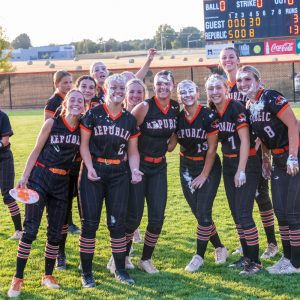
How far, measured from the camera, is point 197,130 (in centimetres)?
605

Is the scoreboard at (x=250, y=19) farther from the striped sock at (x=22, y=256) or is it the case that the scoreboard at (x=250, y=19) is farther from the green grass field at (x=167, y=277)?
the striped sock at (x=22, y=256)

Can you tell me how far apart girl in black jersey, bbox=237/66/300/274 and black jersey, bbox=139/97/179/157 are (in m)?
0.75

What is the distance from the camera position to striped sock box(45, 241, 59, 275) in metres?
5.84

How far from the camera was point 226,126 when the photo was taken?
19.8 ft

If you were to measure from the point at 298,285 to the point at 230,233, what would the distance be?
1968mm

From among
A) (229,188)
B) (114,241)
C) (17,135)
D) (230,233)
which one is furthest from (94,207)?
(17,135)

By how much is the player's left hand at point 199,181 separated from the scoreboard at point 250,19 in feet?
60.9

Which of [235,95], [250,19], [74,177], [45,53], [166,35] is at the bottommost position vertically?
[74,177]

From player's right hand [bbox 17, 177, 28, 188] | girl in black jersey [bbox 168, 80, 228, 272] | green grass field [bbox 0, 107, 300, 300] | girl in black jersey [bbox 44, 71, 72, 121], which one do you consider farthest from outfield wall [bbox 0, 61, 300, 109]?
player's right hand [bbox 17, 177, 28, 188]

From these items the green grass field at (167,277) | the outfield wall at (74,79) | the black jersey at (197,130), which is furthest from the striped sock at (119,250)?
the outfield wall at (74,79)

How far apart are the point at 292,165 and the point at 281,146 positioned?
0.28 m

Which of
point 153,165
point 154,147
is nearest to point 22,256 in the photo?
point 153,165

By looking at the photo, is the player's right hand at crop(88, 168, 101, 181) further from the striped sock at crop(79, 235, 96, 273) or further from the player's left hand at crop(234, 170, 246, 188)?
the player's left hand at crop(234, 170, 246, 188)

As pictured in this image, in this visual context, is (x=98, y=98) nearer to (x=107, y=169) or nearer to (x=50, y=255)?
(x=107, y=169)
